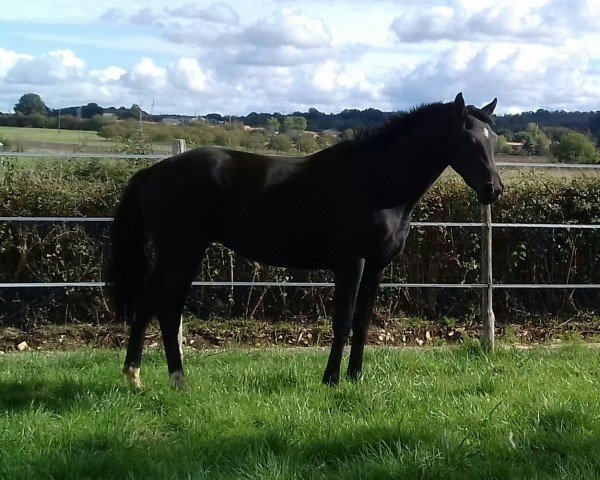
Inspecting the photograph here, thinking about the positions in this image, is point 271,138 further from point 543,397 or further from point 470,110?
point 543,397

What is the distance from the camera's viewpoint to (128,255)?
19.2ft

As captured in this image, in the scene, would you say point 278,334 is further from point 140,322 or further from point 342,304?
point 342,304

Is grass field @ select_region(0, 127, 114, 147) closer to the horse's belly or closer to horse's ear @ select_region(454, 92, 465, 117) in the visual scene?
the horse's belly

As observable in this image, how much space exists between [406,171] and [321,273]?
290cm

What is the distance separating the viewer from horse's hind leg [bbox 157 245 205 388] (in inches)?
219

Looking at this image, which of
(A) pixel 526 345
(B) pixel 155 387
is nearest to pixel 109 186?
(B) pixel 155 387

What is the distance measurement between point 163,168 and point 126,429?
2045 millimetres

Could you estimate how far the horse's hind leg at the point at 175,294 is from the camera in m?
5.56

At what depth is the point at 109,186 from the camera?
7.86m

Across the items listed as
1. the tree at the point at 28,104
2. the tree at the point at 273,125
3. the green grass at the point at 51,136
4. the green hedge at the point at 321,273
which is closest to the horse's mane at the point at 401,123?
the green hedge at the point at 321,273

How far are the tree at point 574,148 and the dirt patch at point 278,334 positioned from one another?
2.53m

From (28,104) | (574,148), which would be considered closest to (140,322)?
(574,148)

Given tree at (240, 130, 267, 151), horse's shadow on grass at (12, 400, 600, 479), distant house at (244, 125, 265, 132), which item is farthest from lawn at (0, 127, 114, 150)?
horse's shadow on grass at (12, 400, 600, 479)

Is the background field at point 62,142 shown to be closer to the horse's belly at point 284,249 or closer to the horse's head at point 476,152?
the horse's belly at point 284,249
